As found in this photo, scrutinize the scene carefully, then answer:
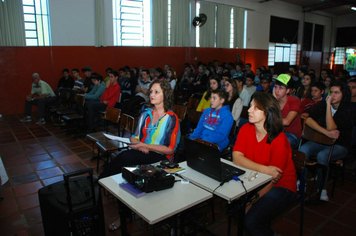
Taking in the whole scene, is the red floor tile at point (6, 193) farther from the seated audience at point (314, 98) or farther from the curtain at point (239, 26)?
the curtain at point (239, 26)

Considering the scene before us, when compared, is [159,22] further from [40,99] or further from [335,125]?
[335,125]

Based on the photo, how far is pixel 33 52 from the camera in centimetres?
766

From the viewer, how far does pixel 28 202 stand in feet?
9.65

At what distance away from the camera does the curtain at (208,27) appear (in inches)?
431

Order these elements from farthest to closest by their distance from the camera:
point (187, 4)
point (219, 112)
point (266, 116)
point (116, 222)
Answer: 1. point (187, 4)
2. point (219, 112)
3. point (116, 222)
4. point (266, 116)

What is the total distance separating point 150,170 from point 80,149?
10.5 ft

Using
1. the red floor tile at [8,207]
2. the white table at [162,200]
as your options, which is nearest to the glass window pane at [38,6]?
the red floor tile at [8,207]

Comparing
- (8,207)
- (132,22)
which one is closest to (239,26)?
(132,22)

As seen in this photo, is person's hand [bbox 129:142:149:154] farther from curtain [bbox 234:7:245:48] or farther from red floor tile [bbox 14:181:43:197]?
curtain [bbox 234:7:245:48]

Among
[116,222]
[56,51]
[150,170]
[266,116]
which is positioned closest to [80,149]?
[116,222]

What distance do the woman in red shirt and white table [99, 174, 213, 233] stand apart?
466mm

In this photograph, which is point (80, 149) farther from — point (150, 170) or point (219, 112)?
point (150, 170)

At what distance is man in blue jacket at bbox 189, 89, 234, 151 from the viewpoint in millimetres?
3166

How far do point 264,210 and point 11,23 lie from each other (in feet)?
Result: 26.7
